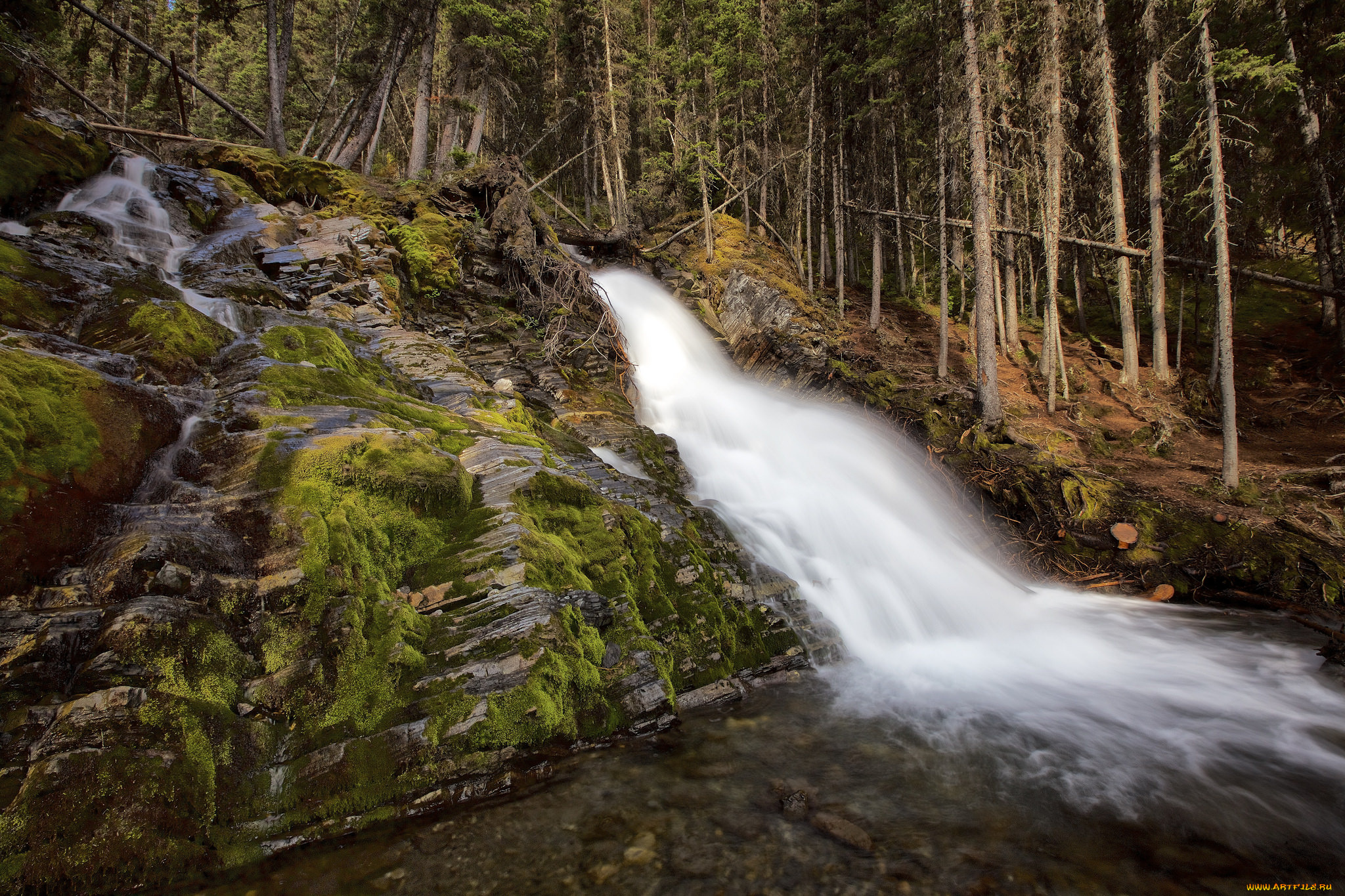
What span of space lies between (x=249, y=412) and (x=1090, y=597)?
39.3 feet

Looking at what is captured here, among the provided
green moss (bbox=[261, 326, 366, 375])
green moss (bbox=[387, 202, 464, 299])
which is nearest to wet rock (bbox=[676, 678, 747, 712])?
green moss (bbox=[261, 326, 366, 375])

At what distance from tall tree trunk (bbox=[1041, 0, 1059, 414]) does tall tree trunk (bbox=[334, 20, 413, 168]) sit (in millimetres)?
20047

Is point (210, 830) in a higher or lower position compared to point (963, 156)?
lower

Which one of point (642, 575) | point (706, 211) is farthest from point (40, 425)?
point (706, 211)

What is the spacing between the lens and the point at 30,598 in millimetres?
3055

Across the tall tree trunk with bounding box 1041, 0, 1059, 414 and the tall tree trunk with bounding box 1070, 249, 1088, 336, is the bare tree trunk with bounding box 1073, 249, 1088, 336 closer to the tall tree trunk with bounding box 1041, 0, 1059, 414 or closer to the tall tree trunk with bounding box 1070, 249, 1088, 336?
the tall tree trunk with bounding box 1070, 249, 1088, 336

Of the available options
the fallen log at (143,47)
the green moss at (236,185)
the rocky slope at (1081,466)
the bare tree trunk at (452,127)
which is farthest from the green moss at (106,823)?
the bare tree trunk at (452,127)

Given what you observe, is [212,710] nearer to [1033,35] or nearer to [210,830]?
[210,830]

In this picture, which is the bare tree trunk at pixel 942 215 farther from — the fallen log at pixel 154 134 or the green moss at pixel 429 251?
the fallen log at pixel 154 134

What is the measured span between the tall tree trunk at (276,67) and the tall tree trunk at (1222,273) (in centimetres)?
2278

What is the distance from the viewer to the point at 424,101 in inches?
688

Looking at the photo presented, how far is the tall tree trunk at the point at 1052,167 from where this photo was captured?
16.1 m

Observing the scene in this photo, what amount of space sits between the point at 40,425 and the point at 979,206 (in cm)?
1635

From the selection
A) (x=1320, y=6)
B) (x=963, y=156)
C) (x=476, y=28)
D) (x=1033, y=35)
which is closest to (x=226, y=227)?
(x=476, y=28)
